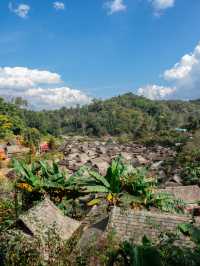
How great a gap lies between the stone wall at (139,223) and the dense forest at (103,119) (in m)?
47.1

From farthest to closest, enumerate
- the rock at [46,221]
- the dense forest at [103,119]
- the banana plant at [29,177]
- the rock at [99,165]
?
the dense forest at [103,119]
the rock at [99,165]
the banana plant at [29,177]
the rock at [46,221]

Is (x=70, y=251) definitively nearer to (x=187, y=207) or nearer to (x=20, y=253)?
(x=20, y=253)

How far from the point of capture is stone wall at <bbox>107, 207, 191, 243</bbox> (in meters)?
8.30

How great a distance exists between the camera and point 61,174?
512 inches

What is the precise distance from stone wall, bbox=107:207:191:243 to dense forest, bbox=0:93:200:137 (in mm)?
47141

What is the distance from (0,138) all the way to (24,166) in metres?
41.1

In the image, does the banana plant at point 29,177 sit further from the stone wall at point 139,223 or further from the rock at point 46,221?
the stone wall at point 139,223

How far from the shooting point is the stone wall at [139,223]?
27.2 ft

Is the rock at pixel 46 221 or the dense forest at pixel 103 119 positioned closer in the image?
→ the rock at pixel 46 221

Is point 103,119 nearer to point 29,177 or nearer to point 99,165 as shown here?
point 99,165

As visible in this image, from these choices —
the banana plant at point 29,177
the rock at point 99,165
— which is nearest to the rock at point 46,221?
the banana plant at point 29,177

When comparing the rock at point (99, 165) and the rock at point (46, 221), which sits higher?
Answer: the rock at point (46, 221)

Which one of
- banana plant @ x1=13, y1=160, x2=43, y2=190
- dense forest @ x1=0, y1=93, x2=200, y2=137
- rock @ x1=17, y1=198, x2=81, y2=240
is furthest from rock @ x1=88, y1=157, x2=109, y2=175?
dense forest @ x1=0, y1=93, x2=200, y2=137

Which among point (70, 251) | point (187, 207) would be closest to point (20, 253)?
point (70, 251)
